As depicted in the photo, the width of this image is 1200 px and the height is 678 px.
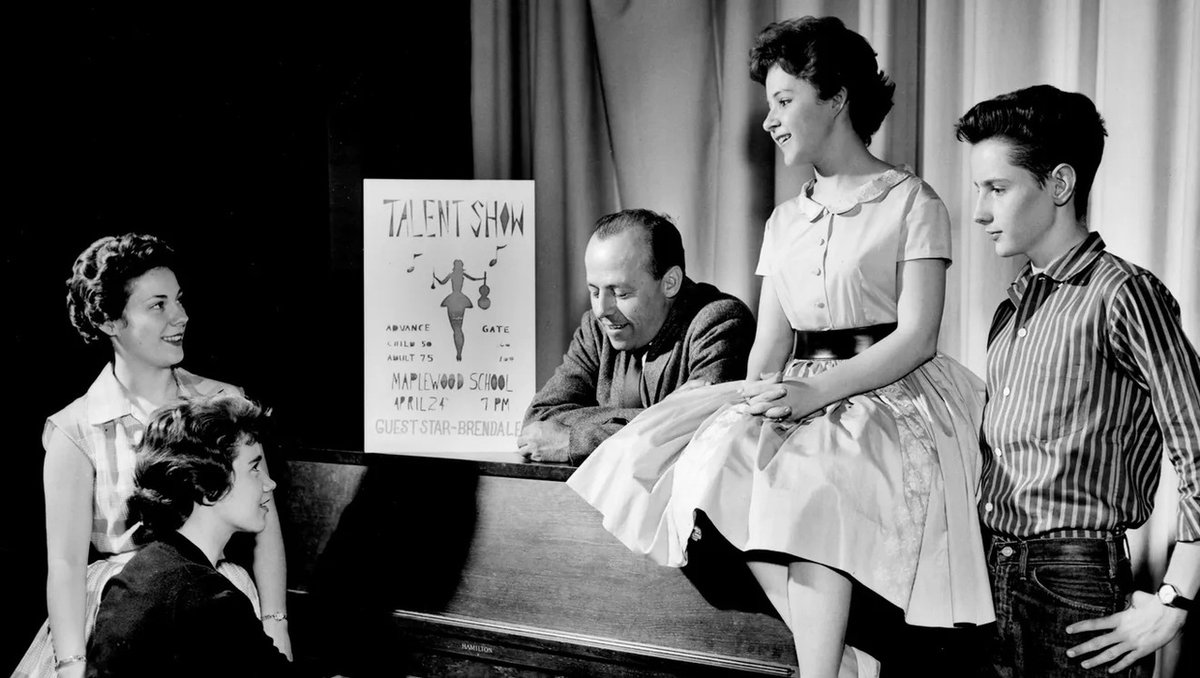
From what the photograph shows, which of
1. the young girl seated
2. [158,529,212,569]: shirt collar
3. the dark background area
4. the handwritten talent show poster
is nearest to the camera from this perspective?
the young girl seated

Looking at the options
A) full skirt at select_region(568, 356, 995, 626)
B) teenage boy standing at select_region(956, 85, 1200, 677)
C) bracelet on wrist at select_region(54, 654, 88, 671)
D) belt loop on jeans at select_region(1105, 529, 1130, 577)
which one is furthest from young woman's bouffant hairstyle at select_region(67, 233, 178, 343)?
belt loop on jeans at select_region(1105, 529, 1130, 577)

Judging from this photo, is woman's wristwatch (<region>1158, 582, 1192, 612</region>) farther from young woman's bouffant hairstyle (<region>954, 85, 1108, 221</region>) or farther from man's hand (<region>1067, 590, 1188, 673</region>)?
young woman's bouffant hairstyle (<region>954, 85, 1108, 221</region>)

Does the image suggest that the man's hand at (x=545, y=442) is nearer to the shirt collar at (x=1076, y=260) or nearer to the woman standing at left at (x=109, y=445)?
the woman standing at left at (x=109, y=445)

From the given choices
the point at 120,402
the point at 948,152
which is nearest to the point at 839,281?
the point at 948,152

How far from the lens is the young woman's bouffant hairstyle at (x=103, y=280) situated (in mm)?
2217

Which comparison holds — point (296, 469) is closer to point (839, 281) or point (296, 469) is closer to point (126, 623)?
point (126, 623)

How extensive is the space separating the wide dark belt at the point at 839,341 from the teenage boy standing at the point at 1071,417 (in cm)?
27

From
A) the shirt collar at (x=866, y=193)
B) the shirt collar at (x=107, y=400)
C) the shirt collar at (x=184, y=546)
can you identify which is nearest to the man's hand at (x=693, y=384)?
the shirt collar at (x=866, y=193)

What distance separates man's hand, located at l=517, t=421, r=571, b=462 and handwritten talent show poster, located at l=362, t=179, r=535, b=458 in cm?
21

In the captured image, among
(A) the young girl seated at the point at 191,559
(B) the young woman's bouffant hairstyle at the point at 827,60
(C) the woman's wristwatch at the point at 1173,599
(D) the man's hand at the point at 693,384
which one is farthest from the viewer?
(D) the man's hand at the point at 693,384

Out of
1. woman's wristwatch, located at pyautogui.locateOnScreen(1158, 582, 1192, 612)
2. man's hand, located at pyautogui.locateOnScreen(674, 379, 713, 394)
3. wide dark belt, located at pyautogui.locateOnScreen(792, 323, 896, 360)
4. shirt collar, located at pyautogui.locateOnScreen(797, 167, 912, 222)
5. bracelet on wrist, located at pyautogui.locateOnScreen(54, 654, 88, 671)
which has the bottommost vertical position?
bracelet on wrist, located at pyautogui.locateOnScreen(54, 654, 88, 671)

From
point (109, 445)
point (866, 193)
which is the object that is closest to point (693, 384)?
point (866, 193)

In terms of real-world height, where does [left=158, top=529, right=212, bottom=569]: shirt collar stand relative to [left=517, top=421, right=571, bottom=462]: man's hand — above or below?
below

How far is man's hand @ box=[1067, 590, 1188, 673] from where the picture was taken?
59.7 inches
